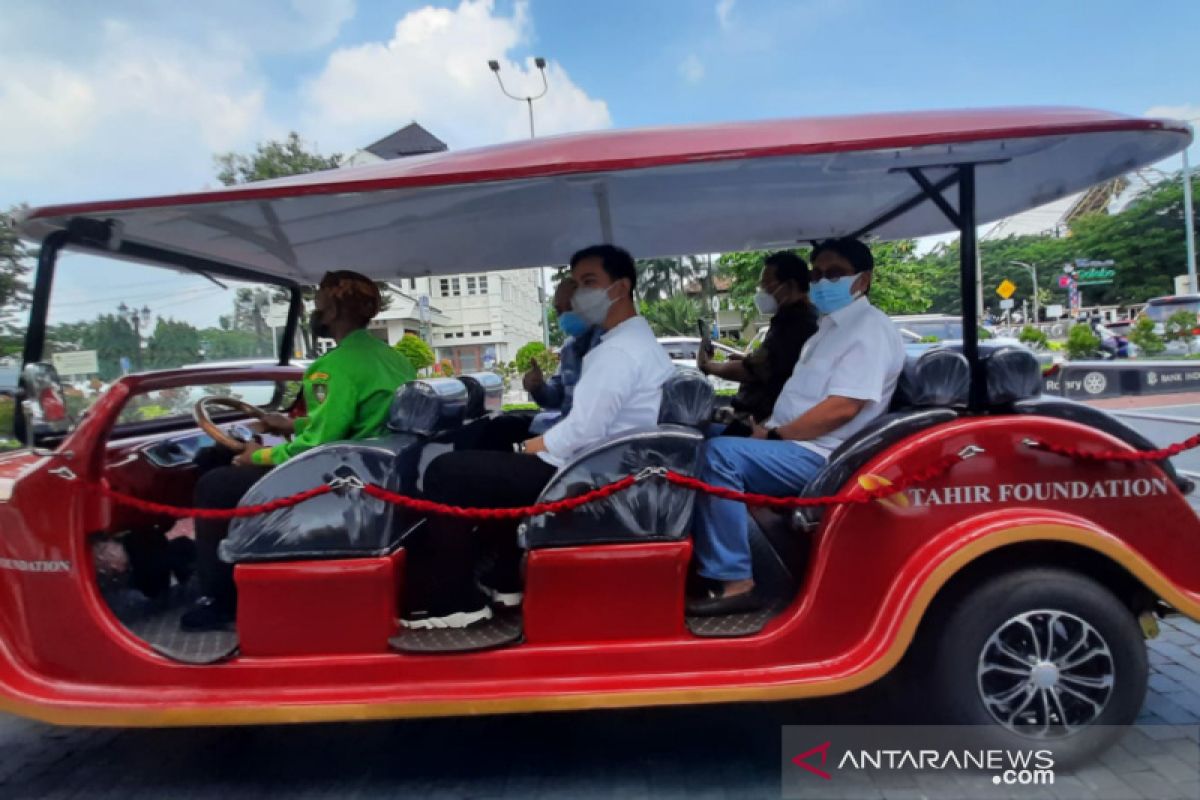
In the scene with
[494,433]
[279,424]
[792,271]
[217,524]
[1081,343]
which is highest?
[792,271]

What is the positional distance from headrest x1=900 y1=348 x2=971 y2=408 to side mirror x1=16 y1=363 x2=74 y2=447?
3.12m

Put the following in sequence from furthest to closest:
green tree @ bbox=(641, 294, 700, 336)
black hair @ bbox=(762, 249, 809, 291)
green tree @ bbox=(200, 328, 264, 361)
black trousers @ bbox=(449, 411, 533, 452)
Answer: green tree @ bbox=(641, 294, 700, 336) < black hair @ bbox=(762, 249, 809, 291) < black trousers @ bbox=(449, 411, 533, 452) < green tree @ bbox=(200, 328, 264, 361)

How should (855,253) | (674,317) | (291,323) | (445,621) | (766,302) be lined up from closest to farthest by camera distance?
(445,621), (855,253), (766,302), (291,323), (674,317)

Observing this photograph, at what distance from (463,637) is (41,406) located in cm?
169

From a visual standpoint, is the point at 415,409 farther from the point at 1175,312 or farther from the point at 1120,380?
the point at 1175,312

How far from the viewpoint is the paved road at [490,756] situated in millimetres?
2592

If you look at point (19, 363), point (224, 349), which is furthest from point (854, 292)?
point (19, 363)

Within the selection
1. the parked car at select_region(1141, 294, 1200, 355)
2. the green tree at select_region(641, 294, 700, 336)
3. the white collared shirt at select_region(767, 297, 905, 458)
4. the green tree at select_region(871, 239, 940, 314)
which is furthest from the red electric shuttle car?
the green tree at select_region(641, 294, 700, 336)

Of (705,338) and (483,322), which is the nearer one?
(705,338)

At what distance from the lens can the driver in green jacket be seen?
2.73m

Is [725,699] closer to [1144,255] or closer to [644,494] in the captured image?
[644,494]

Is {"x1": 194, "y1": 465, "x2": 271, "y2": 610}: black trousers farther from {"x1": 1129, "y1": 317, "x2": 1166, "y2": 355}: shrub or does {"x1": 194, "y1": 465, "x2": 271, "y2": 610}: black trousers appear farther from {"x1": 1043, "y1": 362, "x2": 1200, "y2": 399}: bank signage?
{"x1": 1129, "y1": 317, "x2": 1166, "y2": 355}: shrub

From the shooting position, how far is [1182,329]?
778 inches

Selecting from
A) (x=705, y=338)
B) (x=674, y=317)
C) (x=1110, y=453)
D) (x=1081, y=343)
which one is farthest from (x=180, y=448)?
(x=674, y=317)
